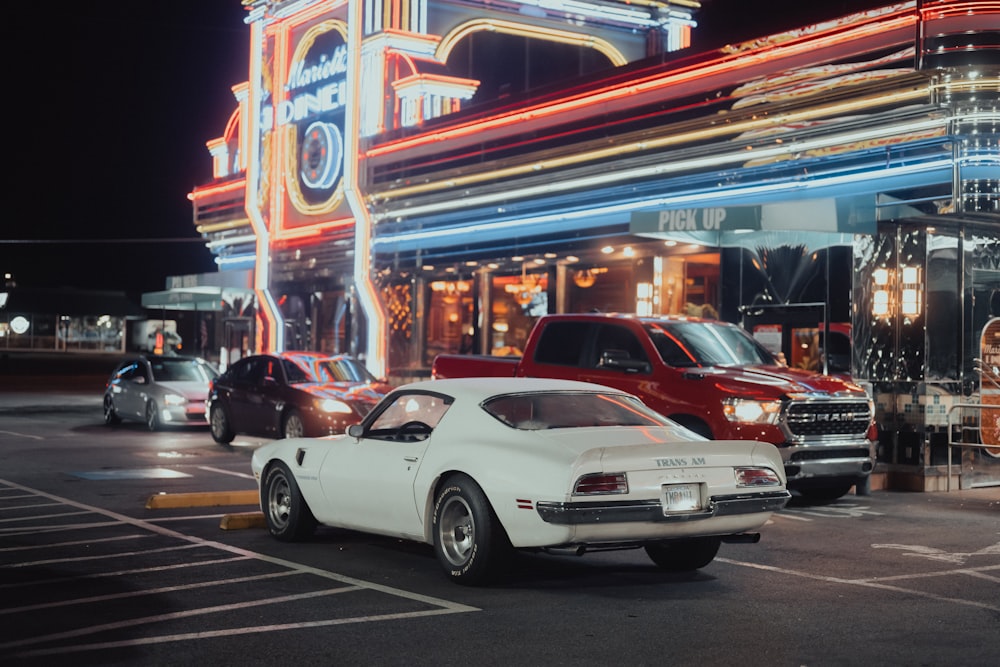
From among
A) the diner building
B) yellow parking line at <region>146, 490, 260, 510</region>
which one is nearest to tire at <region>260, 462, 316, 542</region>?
yellow parking line at <region>146, 490, 260, 510</region>

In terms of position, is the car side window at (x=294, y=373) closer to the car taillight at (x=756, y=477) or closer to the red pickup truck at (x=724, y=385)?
the red pickup truck at (x=724, y=385)

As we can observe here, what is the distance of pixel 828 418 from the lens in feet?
43.4

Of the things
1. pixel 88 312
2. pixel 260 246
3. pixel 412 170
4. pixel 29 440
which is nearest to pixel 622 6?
pixel 412 170

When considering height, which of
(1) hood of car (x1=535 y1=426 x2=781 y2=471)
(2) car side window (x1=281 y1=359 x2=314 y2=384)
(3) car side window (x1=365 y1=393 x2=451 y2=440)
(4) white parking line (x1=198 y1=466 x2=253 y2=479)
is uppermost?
(2) car side window (x1=281 y1=359 x2=314 y2=384)

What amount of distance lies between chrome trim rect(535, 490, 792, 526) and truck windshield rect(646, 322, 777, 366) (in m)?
5.54

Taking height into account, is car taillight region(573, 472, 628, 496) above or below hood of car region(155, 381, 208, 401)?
below

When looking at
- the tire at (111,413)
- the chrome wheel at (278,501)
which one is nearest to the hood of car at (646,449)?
the chrome wheel at (278,501)

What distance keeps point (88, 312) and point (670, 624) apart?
286 feet

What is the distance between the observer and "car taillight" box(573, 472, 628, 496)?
7.91 metres

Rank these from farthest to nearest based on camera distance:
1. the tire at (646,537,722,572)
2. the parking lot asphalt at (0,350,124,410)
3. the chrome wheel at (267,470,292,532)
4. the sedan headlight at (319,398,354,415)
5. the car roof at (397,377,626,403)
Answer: the parking lot asphalt at (0,350,124,410)
the sedan headlight at (319,398,354,415)
the chrome wheel at (267,470,292,532)
the car roof at (397,377,626,403)
the tire at (646,537,722,572)

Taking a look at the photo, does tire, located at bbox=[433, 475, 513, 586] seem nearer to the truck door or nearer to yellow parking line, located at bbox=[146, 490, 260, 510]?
yellow parking line, located at bbox=[146, 490, 260, 510]

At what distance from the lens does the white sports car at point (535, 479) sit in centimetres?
798

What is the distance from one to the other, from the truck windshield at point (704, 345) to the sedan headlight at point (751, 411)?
0.93 metres

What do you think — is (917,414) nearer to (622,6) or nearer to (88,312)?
(622,6)
